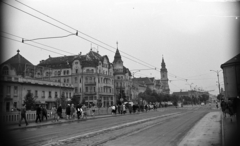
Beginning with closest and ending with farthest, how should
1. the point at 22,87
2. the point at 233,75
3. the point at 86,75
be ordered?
the point at 233,75
the point at 22,87
the point at 86,75

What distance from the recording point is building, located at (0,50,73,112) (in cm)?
4369

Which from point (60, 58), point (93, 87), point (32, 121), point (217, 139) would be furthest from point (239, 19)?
point (60, 58)

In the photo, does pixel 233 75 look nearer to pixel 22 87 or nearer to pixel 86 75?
pixel 22 87

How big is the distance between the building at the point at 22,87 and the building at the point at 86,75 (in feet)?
A: 28.1

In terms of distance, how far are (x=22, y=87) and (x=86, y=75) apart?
2643cm

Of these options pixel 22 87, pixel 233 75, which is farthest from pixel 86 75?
pixel 233 75

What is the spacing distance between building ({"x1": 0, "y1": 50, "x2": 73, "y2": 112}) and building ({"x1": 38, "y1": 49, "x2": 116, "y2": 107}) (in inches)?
337

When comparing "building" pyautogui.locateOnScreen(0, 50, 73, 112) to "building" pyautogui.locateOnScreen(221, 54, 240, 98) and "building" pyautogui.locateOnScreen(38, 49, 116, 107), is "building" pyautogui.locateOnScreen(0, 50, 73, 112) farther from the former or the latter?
"building" pyautogui.locateOnScreen(221, 54, 240, 98)

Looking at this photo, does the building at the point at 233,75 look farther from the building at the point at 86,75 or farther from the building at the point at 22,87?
the building at the point at 86,75

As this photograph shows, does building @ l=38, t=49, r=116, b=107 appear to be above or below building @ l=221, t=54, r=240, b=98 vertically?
above

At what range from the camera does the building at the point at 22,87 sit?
43.7 meters

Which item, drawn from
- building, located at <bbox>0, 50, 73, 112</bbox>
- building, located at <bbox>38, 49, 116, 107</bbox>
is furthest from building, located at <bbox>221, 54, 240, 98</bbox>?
building, located at <bbox>38, 49, 116, 107</bbox>

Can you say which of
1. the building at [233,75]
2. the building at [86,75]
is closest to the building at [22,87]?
the building at [86,75]

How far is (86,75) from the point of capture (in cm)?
7181
